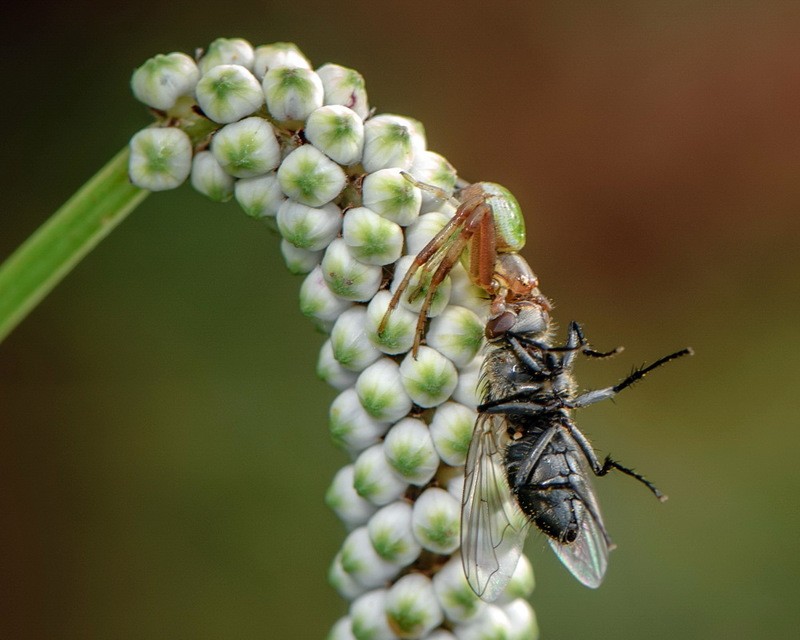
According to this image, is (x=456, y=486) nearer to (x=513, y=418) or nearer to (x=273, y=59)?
(x=513, y=418)

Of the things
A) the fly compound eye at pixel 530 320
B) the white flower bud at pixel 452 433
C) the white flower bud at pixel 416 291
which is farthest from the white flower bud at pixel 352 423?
the fly compound eye at pixel 530 320

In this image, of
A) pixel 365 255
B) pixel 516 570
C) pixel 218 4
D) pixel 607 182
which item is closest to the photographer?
pixel 365 255

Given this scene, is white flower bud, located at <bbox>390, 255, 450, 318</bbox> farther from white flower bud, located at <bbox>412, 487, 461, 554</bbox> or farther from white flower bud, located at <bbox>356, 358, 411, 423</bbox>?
white flower bud, located at <bbox>412, 487, 461, 554</bbox>

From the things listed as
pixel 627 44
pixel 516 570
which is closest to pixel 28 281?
pixel 516 570

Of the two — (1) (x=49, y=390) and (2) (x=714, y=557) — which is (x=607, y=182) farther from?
(1) (x=49, y=390)

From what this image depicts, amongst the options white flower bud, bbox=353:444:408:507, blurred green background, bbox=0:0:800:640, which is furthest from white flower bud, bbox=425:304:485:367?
blurred green background, bbox=0:0:800:640

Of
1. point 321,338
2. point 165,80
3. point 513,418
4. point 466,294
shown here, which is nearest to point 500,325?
point 466,294
